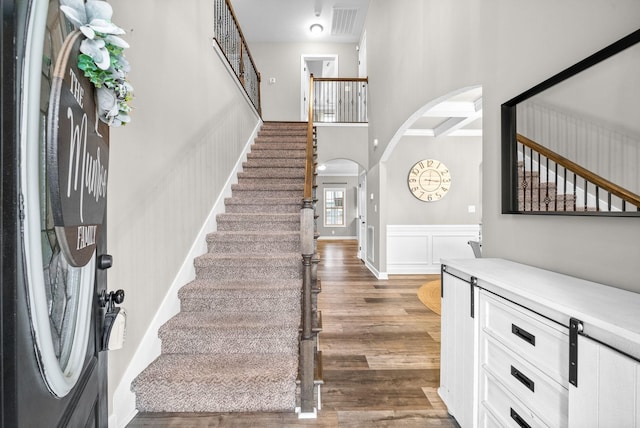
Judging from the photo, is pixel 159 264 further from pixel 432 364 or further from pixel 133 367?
pixel 432 364

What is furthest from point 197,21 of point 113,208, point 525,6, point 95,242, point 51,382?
point 51,382

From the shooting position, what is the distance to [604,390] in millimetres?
873

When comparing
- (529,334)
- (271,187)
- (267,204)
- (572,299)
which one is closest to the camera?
(572,299)

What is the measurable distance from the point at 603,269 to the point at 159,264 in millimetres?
2568

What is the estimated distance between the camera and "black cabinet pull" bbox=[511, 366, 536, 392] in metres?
1.17

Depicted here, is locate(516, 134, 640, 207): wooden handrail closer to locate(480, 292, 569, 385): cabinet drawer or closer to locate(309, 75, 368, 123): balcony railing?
locate(480, 292, 569, 385): cabinet drawer

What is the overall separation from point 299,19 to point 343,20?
1014mm

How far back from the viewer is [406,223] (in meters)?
5.79

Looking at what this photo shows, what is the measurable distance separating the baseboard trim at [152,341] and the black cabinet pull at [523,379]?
6.74 feet

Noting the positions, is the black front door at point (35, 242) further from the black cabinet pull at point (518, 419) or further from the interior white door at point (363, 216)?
the interior white door at point (363, 216)

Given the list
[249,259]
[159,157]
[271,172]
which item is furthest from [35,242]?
[271,172]

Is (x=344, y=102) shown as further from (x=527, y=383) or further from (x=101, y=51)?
(x=101, y=51)

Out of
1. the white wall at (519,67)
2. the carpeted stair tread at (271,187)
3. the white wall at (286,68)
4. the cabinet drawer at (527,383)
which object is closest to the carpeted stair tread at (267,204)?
the carpeted stair tread at (271,187)

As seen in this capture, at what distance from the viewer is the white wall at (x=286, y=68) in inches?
309
